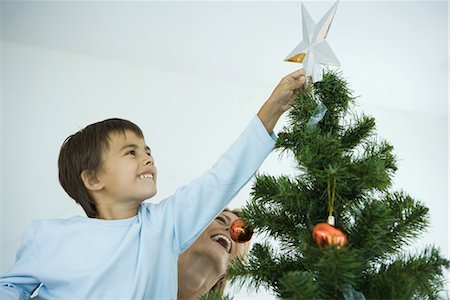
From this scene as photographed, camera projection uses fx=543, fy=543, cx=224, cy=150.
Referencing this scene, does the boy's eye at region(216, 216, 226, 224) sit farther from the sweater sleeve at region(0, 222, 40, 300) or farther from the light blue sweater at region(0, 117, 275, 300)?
the sweater sleeve at region(0, 222, 40, 300)

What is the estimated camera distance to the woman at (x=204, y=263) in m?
1.32

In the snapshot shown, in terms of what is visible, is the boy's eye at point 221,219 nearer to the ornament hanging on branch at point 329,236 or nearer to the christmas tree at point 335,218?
the christmas tree at point 335,218

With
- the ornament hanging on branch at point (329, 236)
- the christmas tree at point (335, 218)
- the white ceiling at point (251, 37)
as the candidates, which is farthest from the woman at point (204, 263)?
the white ceiling at point (251, 37)

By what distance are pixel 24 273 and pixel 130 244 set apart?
0.73 ft

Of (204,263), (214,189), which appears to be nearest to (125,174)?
(214,189)

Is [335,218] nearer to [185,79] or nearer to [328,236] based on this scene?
[328,236]

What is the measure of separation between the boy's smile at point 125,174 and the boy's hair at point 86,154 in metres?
0.01

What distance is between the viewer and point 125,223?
1.14m

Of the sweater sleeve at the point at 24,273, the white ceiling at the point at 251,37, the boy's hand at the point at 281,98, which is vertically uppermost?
the white ceiling at the point at 251,37

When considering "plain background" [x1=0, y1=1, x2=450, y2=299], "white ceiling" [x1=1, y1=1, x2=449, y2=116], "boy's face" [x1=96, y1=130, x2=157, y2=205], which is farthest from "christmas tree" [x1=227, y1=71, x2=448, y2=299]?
"white ceiling" [x1=1, y1=1, x2=449, y2=116]

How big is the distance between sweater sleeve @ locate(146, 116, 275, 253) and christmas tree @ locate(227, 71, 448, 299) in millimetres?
151

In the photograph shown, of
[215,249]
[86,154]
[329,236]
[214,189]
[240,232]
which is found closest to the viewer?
[329,236]

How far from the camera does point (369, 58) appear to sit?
1992 millimetres

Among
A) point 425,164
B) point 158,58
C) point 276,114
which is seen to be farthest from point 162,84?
point 425,164
